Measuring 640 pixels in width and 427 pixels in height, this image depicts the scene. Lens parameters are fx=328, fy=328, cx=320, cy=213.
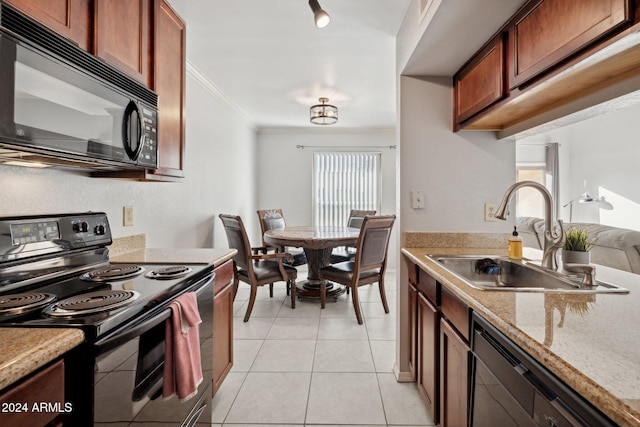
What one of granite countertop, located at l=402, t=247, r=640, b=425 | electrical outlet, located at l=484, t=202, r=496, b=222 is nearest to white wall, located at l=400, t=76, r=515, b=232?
electrical outlet, located at l=484, t=202, r=496, b=222

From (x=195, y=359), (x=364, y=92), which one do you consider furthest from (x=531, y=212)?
(x=195, y=359)

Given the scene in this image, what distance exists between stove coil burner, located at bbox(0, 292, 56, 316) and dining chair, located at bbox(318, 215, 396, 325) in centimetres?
236

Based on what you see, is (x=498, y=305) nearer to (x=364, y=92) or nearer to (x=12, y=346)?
(x=12, y=346)

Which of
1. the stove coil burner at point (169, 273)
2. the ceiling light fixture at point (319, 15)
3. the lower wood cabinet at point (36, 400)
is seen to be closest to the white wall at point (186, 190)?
the stove coil burner at point (169, 273)

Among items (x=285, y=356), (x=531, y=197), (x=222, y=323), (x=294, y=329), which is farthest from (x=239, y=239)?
(x=531, y=197)

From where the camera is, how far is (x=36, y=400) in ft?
2.24

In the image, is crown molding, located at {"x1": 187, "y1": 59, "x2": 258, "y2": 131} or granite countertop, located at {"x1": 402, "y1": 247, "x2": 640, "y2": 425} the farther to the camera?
crown molding, located at {"x1": 187, "y1": 59, "x2": 258, "y2": 131}

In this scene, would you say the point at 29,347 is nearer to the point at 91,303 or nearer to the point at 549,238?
the point at 91,303

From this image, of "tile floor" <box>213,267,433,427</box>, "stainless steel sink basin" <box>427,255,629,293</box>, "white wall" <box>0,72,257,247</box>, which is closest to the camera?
"stainless steel sink basin" <box>427,255,629,293</box>

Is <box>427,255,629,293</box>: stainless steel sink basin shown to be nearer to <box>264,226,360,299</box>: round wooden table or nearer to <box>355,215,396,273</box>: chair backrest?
<box>355,215,396,273</box>: chair backrest

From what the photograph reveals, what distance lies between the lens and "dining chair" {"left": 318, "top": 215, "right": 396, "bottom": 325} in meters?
3.09

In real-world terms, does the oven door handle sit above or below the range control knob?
below

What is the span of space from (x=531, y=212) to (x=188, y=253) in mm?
5719

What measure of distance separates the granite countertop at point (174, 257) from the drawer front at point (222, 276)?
40 millimetres
